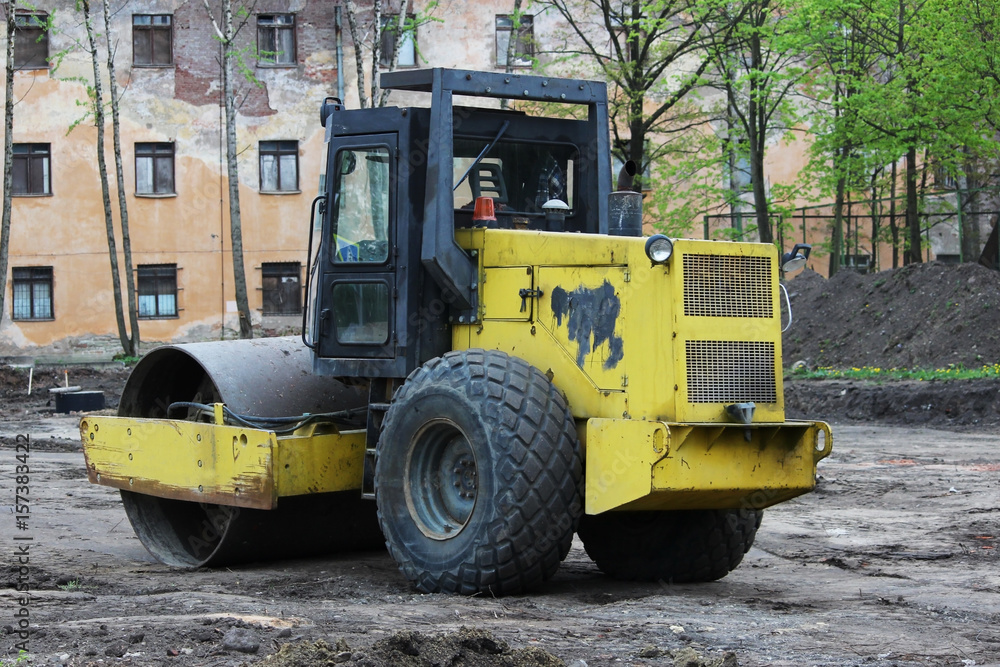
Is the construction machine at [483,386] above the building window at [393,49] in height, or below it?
below

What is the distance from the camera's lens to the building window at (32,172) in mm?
33625

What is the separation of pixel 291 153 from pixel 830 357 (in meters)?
16.3

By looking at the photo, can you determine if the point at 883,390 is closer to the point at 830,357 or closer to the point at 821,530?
the point at 830,357

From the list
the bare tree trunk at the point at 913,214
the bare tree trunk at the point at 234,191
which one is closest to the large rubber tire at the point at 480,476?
the bare tree trunk at the point at 913,214

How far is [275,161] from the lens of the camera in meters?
34.4

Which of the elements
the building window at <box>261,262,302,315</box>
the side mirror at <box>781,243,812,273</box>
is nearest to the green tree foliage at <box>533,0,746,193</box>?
the building window at <box>261,262,302,315</box>

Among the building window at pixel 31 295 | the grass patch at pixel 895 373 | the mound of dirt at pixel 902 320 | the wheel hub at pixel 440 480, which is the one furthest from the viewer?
the building window at pixel 31 295

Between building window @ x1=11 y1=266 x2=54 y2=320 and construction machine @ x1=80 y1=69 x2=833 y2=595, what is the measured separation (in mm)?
25862

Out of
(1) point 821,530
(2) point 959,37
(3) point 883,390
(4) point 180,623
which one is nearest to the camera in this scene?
(4) point 180,623

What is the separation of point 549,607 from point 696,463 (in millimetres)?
Result: 1048

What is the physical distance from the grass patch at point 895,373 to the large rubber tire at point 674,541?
1351cm

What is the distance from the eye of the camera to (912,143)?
80.6 ft

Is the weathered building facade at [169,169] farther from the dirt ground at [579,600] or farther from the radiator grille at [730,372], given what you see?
the radiator grille at [730,372]

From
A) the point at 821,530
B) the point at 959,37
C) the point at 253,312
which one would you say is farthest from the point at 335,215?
the point at 253,312
